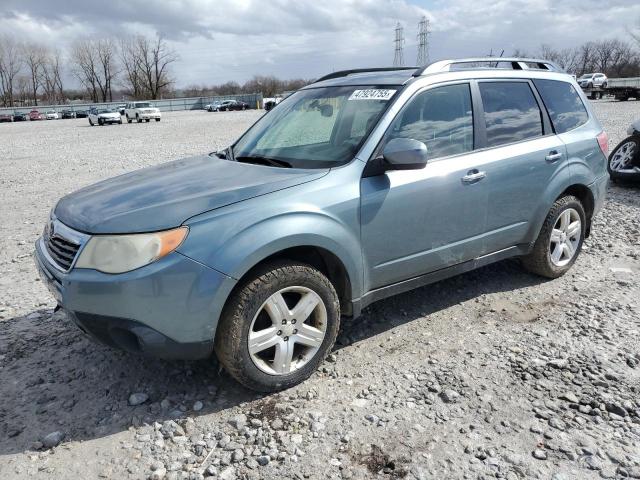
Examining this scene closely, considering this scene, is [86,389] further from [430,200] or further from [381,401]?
[430,200]

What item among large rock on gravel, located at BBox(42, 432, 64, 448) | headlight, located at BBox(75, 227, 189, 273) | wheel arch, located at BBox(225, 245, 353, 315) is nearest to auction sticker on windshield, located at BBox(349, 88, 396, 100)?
wheel arch, located at BBox(225, 245, 353, 315)

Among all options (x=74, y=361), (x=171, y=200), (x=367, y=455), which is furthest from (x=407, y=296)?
(x=74, y=361)

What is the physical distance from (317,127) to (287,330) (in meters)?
1.81

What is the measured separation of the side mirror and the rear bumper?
1256 mm

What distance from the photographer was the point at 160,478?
247cm

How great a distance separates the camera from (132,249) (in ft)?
8.75

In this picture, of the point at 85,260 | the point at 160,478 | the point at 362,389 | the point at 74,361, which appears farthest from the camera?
the point at 74,361

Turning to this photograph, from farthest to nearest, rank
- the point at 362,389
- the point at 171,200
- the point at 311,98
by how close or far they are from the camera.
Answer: the point at 311,98
the point at 362,389
the point at 171,200

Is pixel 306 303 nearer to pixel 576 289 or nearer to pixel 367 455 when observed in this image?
pixel 367 455

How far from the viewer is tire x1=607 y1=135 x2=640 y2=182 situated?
823cm

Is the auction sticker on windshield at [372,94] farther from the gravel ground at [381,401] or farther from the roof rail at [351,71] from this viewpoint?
the gravel ground at [381,401]

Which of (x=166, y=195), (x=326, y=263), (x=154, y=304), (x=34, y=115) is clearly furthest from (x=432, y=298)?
(x=34, y=115)

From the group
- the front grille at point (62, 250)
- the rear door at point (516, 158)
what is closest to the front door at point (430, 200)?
the rear door at point (516, 158)

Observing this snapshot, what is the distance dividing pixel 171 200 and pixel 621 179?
793 centimetres
